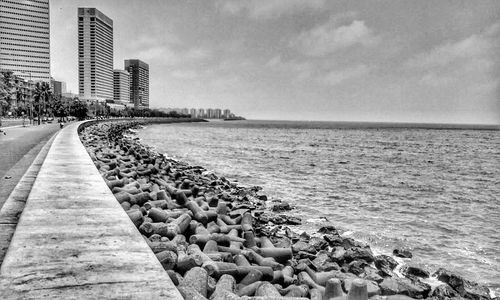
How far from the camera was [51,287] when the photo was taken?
309 centimetres

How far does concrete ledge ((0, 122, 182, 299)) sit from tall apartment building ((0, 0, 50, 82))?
19627 centimetres

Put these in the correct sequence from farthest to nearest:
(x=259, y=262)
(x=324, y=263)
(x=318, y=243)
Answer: (x=318, y=243) → (x=324, y=263) → (x=259, y=262)

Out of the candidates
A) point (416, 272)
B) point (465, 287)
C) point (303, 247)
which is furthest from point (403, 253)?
point (303, 247)

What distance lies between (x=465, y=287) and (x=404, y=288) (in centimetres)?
151

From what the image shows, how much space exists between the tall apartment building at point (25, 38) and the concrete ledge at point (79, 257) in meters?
196

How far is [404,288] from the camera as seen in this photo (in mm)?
5695

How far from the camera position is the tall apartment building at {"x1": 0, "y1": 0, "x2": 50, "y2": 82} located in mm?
177750

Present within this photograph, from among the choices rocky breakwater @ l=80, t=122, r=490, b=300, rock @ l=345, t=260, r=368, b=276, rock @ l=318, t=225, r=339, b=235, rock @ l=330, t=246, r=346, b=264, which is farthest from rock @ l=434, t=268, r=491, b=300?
rock @ l=318, t=225, r=339, b=235

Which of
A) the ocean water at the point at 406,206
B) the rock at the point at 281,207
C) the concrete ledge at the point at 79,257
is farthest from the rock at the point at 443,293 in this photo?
the rock at the point at 281,207

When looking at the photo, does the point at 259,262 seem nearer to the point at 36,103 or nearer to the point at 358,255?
the point at 358,255

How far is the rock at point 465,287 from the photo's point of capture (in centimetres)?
627

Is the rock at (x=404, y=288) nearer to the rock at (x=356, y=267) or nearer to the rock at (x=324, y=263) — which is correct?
the rock at (x=356, y=267)

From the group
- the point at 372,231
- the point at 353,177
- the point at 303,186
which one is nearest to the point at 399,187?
the point at 353,177

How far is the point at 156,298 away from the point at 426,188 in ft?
59.9
